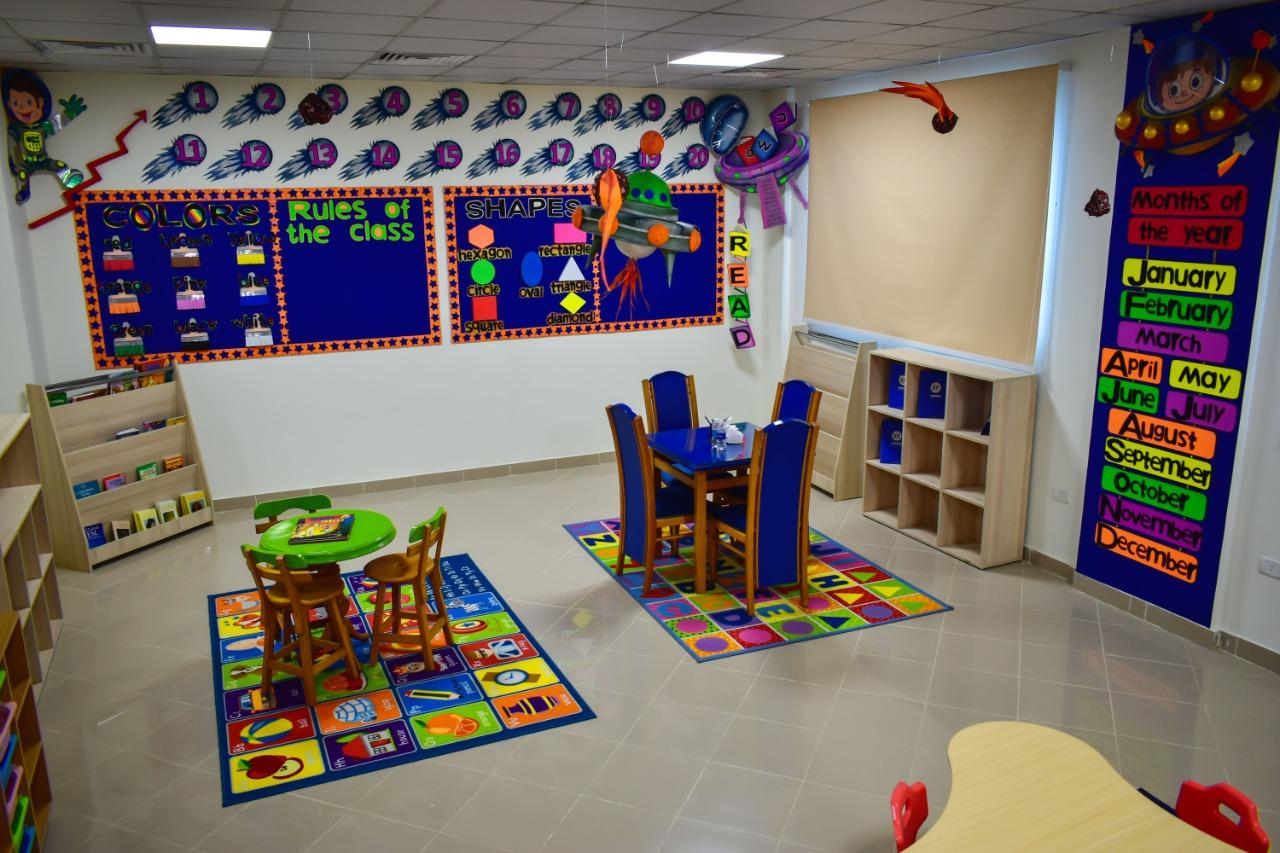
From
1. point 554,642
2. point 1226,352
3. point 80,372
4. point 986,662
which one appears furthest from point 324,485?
point 1226,352

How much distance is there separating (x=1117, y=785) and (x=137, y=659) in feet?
14.5

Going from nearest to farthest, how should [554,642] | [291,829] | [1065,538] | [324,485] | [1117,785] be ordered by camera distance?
1. [1117,785]
2. [291,829]
3. [554,642]
4. [1065,538]
5. [324,485]

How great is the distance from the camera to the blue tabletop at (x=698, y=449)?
17.6 ft

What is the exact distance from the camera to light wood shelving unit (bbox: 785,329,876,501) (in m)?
7.20

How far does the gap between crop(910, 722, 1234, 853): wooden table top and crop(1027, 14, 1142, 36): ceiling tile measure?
3587mm

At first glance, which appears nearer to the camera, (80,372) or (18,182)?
(18,182)

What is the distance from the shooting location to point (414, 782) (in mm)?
3863

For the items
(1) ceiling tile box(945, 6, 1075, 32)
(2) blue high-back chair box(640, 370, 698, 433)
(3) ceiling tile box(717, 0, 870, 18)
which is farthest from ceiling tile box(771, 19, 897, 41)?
(2) blue high-back chair box(640, 370, 698, 433)

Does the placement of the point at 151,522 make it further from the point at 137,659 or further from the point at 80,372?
the point at 137,659

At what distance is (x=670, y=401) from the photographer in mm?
6641

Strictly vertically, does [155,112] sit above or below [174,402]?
above

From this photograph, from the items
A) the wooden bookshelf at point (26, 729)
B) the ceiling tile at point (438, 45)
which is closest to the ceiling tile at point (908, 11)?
the ceiling tile at point (438, 45)

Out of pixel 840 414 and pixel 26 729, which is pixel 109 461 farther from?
pixel 840 414

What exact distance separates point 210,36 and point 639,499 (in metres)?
3.34
